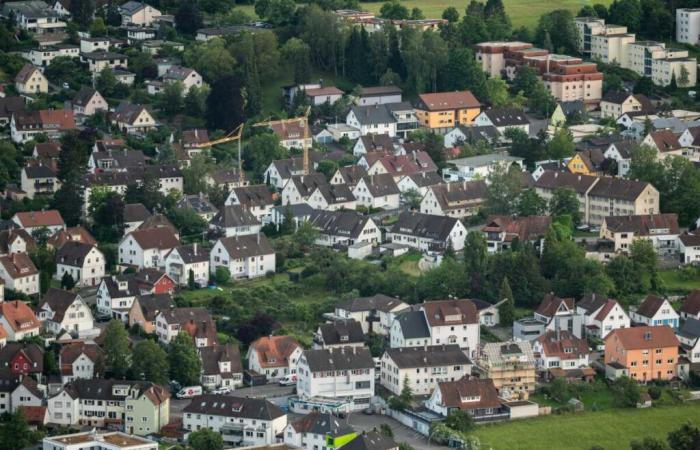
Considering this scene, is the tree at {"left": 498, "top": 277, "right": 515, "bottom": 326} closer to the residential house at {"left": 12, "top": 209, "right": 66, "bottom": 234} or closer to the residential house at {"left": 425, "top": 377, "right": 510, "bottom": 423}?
the residential house at {"left": 425, "top": 377, "right": 510, "bottom": 423}

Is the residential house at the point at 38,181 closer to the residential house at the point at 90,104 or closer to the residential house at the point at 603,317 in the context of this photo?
the residential house at the point at 90,104

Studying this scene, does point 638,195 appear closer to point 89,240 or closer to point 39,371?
point 89,240

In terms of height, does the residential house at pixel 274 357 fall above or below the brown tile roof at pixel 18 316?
below

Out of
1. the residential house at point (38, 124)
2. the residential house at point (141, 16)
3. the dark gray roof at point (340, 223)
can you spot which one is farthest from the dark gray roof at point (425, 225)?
the residential house at point (141, 16)

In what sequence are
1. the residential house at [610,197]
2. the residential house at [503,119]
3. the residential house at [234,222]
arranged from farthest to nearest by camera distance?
the residential house at [503,119] < the residential house at [610,197] < the residential house at [234,222]

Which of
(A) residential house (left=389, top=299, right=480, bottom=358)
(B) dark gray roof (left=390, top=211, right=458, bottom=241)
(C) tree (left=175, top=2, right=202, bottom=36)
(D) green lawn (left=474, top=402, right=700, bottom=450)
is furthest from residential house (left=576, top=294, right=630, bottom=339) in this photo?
(C) tree (left=175, top=2, right=202, bottom=36)

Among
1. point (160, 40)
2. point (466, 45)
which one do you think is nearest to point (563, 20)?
point (466, 45)
